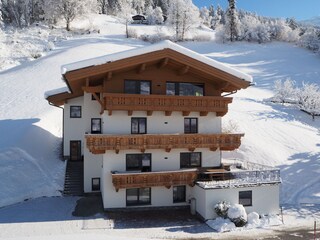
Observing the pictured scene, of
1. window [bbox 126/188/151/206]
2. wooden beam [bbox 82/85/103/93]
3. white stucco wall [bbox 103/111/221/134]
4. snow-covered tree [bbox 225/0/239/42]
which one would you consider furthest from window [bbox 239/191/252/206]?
snow-covered tree [bbox 225/0/239/42]

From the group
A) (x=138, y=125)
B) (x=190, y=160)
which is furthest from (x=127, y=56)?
(x=190, y=160)

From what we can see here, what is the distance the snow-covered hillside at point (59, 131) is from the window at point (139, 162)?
20.0 ft

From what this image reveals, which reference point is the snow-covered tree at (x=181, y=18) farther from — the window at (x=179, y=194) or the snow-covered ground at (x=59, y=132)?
the window at (x=179, y=194)

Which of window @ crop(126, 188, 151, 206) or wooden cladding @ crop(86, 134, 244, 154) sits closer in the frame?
wooden cladding @ crop(86, 134, 244, 154)

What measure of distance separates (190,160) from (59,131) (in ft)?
51.5

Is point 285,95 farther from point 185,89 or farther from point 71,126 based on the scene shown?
point 71,126

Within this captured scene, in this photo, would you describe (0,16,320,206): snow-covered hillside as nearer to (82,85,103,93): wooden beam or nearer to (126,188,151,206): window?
(126,188,151,206): window

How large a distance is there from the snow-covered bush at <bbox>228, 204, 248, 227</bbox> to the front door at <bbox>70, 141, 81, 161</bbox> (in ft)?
45.3

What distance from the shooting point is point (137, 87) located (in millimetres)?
20219

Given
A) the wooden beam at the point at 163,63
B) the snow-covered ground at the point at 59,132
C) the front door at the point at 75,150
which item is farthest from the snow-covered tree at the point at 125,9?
the wooden beam at the point at 163,63

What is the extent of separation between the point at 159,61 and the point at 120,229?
9.86 meters

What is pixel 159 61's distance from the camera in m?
20.1

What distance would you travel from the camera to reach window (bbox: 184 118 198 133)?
837 inches

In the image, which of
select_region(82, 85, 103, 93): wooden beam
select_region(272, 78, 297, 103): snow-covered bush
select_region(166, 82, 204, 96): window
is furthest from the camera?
select_region(272, 78, 297, 103): snow-covered bush
